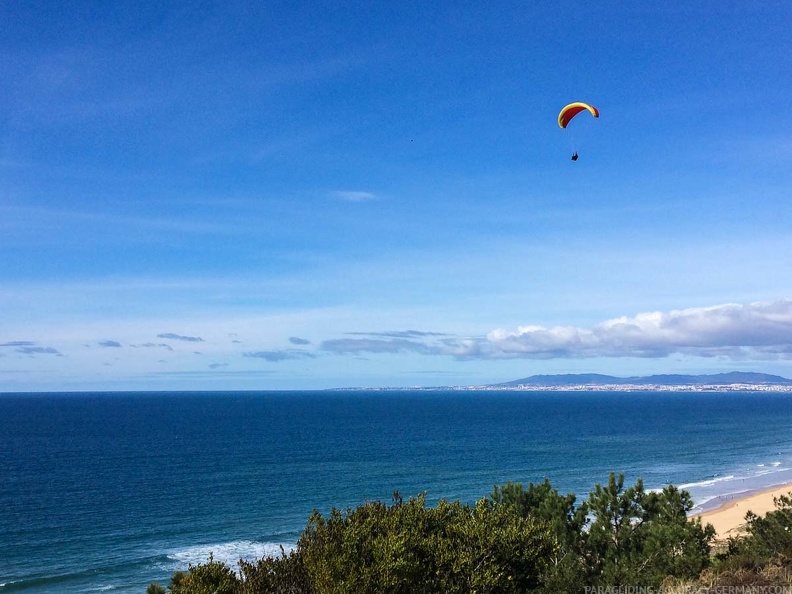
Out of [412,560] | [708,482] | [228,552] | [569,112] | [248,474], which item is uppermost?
[569,112]

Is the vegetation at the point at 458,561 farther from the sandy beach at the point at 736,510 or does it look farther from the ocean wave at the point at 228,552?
the sandy beach at the point at 736,510

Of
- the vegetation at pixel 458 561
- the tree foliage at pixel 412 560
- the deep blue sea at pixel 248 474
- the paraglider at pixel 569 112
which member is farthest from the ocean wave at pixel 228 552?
the paraglider at pixel 569 112

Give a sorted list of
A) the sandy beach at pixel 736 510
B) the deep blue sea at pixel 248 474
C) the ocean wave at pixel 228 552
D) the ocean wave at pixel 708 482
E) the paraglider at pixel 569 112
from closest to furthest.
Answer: the paraglider at pixel 569 112, the ocean wave at pixel 228 552, the deep blue sea at pixel 248 474, the sandy beach at pixel 736 510, the ocean wave at pixel 708 482

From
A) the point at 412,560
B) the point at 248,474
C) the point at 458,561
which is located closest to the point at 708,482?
the point at 248,474

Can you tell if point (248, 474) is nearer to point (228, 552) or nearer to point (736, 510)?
point (228, 552)

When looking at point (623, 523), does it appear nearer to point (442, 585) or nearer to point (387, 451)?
point (442, 585)

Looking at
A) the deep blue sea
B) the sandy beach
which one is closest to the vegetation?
the deep blue sea

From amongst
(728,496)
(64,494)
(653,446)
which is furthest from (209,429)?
(728,496)
